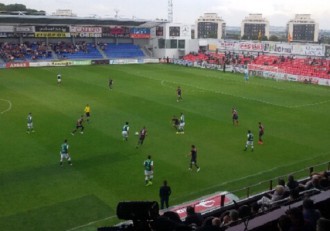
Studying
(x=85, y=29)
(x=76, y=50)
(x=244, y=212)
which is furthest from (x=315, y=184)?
(x=85, y=29)

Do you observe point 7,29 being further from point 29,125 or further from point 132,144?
point 132,144

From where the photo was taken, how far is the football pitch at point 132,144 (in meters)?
18.5

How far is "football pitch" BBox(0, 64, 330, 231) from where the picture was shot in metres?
18.5

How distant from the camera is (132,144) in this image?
2698cm

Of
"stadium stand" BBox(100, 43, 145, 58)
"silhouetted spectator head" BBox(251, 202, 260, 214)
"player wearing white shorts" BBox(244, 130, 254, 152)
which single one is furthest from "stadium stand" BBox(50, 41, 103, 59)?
"silhouetted spectator head" BBox(251, 202, 260, 214)

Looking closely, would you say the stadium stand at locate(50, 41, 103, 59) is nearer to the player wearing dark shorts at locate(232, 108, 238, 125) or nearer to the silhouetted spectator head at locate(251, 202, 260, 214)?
the player wearing dark shorts at locate(232, 108, 238, 125)

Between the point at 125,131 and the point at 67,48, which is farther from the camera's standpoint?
the point at 67,48

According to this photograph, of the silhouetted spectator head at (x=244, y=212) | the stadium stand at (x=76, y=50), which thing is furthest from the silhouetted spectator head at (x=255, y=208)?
the stadium stand at (x=76, y=50)

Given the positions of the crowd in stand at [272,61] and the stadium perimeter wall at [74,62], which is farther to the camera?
the stadium perimeter wall at [74,62]

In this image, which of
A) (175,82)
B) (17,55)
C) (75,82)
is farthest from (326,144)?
(17,55)

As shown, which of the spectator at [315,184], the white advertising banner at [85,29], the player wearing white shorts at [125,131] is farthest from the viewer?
the white advertising banner at [85,29]

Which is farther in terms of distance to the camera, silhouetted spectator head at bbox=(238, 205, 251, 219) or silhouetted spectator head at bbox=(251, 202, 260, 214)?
silhouetted spectator head at bbox=(251, 202, 260, 214)

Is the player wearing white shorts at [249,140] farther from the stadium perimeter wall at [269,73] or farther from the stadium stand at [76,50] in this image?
the stadium stand at [76,50]

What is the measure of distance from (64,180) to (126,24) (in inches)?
2580
